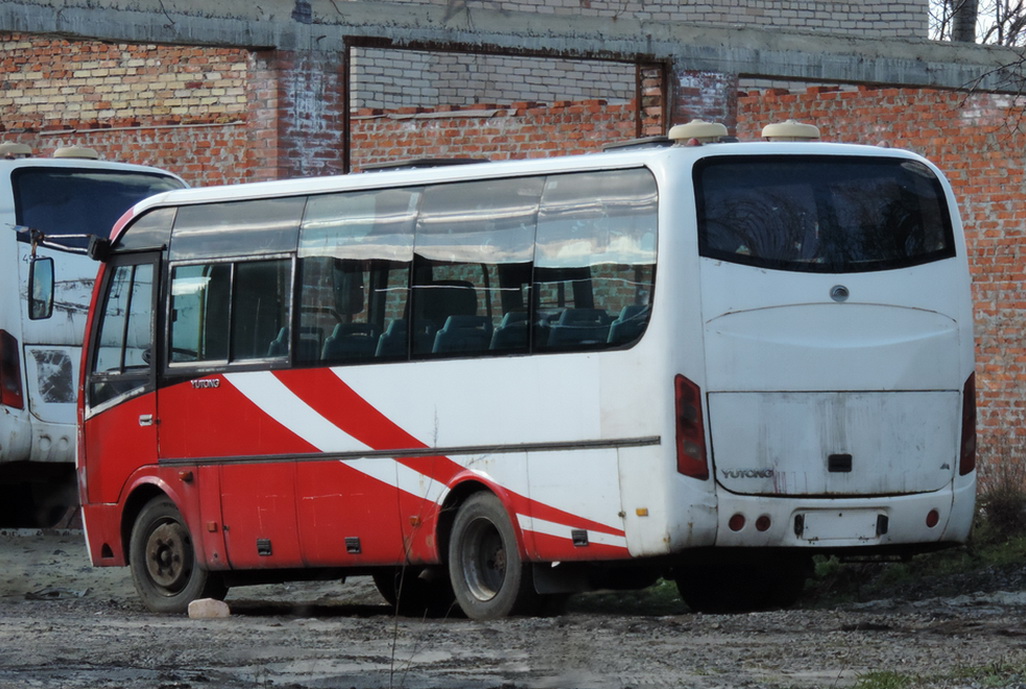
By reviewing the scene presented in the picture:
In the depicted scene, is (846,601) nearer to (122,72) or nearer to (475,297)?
(475,297)

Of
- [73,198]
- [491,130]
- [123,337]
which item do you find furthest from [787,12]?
[123,337]

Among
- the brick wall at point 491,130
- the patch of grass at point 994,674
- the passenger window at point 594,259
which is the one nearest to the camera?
the patch of grass at point 994,674

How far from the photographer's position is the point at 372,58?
78.5 feet

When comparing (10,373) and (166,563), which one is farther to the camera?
(10,373)

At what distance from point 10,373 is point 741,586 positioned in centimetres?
630

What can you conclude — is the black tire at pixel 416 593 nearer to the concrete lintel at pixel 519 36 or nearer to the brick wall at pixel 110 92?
the concrete lintel at pixel 519 36

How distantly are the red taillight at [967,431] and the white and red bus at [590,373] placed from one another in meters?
0.02

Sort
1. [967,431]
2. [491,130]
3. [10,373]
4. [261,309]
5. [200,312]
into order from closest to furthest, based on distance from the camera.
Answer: [967,431] → [261,309] → [200,312] → [10,373] → [491,130]

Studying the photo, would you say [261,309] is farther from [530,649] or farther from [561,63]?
[561,63]

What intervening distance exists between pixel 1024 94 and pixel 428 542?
776cm

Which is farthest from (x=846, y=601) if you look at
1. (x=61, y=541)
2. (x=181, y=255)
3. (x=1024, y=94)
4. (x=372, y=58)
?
(x=372, y=58)

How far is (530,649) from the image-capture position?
9383 mm

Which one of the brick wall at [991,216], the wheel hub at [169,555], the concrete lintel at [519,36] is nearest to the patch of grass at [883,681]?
the wheel hub at [169,555]

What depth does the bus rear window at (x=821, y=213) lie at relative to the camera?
10.6m
